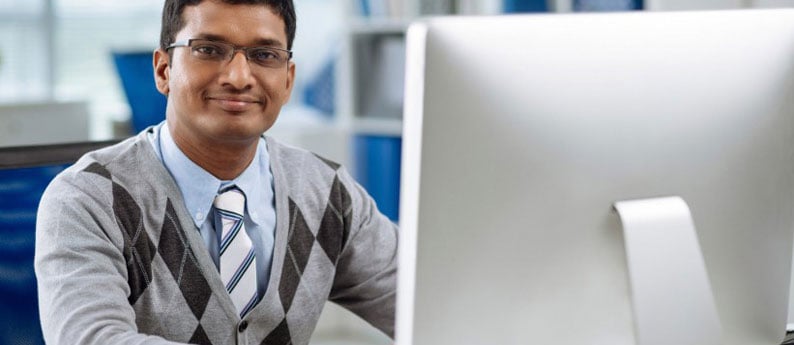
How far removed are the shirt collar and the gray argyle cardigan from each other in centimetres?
2

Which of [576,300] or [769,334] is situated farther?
[769,334]

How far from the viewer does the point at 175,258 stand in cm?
144

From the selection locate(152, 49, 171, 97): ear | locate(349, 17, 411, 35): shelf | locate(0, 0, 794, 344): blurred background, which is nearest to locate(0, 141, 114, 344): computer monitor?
locate(152, 49, 171, 97): ear

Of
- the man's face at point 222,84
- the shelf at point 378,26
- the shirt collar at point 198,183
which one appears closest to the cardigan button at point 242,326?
the shirt collar at point 198,183

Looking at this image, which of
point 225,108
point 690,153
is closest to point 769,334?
point 690,153

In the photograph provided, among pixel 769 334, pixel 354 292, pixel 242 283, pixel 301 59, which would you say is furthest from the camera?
pixel 301 59

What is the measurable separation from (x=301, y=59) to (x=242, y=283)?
263 cm

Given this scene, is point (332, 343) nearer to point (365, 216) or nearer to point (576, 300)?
point (365, 216)

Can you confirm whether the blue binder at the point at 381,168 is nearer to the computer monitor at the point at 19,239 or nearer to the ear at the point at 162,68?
the ear at the point at 162,68

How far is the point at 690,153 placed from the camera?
1.15m

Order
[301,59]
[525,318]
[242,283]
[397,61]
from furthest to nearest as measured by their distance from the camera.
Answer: [301,59] → [397,61] → [242,283] → [525,318]

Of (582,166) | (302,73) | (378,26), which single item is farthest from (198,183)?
(302,73)

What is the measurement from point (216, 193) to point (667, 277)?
64 cm

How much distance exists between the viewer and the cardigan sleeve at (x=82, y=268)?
4.17 feet
